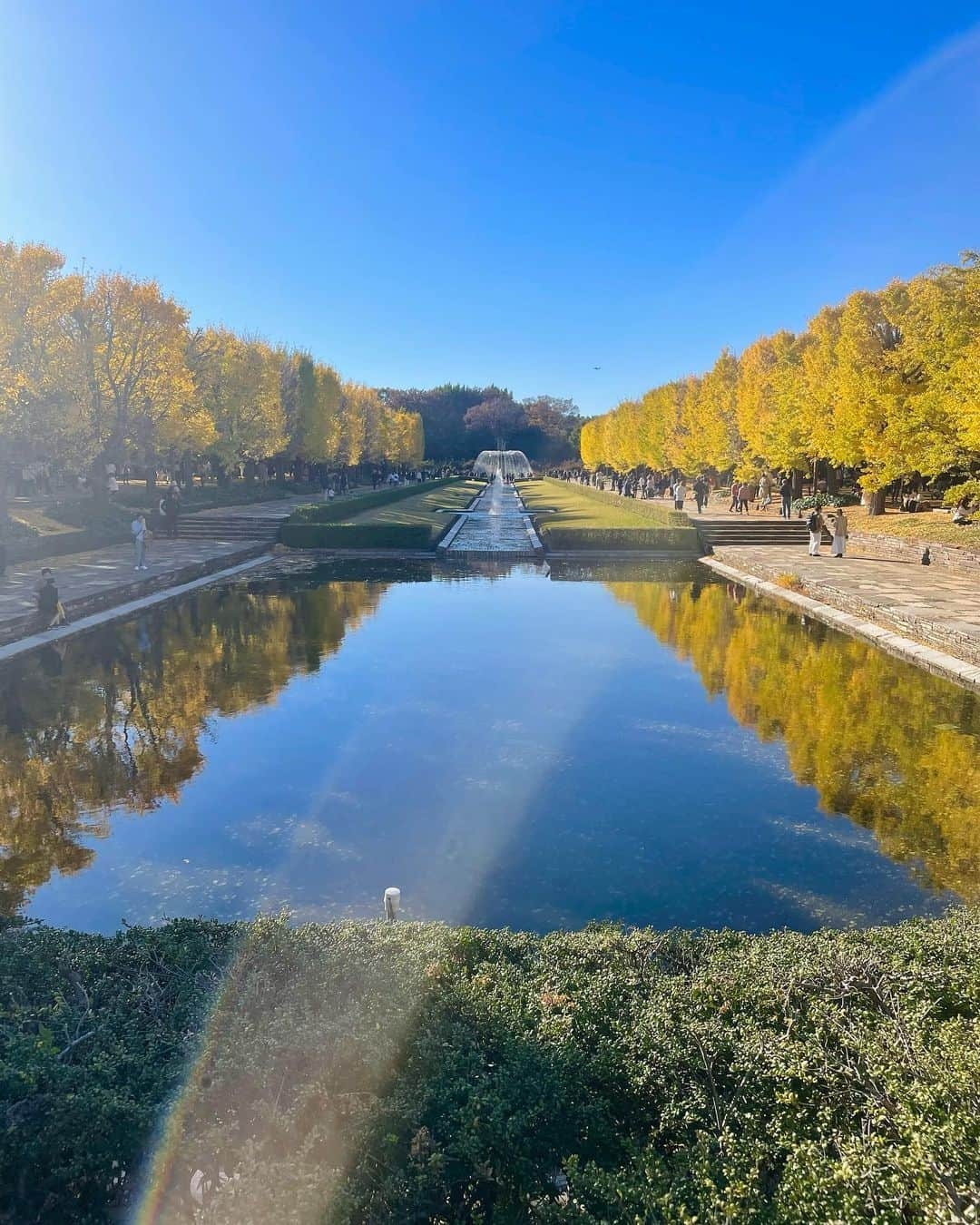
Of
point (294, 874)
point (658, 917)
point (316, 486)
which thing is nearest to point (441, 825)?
point (294, 874)

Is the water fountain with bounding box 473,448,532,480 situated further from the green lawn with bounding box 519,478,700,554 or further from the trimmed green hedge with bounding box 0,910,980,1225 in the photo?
the trimmed green hedge with bounding box 0,910,980,1225

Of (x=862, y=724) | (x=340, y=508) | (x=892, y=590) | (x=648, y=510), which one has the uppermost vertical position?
(x=648, y=510)

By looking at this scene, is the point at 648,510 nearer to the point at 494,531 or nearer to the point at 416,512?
the point at 494,531

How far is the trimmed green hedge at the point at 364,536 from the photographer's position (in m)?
26.2

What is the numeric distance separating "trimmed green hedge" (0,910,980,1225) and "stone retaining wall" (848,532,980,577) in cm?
1870

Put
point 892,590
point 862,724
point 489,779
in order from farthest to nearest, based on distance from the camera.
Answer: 1. point 892,590
2. point 862,724
3. point 489,779

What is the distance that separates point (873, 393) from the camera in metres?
25.0

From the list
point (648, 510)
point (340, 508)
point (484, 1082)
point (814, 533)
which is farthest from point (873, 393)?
point (484, 1082)

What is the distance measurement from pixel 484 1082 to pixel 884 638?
11987mm

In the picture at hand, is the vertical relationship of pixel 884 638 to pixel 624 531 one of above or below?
below

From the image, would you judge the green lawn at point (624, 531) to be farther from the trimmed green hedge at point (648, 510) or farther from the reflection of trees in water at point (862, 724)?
the reflection of trees in water at point (862, 724)

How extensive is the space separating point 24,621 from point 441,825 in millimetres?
10426

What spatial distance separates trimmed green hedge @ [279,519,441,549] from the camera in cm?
2622

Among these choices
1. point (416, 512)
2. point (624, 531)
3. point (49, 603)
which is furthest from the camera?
point (416, 512)
